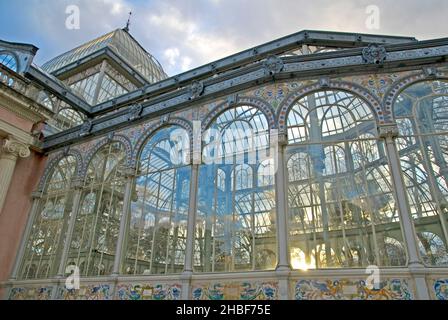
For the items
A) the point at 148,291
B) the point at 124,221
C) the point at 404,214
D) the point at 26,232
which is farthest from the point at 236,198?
the point at 26,232

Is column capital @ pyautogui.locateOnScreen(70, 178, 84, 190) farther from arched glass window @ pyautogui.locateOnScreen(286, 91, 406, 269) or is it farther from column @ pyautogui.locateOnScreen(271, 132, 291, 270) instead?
arched glass window @ pyautogui.locateOnScreen(286, 91, 406, 269)

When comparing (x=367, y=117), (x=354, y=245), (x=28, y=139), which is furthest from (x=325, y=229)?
(x=28, y=139)

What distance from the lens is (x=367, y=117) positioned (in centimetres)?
962

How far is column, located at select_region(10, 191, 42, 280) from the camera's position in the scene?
13211 millimetres

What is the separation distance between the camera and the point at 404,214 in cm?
798

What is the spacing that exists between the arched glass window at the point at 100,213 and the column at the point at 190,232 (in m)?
3.23

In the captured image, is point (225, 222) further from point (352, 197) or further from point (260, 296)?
point (352, 197)

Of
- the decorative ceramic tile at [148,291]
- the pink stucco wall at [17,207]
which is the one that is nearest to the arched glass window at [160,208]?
the decorative ceramic tile at [148,291]

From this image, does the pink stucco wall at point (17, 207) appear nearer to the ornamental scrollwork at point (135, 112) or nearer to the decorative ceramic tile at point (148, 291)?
the ornamental scrollwork at point (135, 112)

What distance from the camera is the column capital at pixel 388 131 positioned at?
8945mm

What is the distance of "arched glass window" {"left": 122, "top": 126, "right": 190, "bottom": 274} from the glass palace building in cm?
5

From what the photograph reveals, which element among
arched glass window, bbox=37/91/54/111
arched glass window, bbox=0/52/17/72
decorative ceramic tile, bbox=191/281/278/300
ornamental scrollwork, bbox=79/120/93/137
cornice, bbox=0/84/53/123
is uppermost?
arched glass window, bbox=0/52/17/72

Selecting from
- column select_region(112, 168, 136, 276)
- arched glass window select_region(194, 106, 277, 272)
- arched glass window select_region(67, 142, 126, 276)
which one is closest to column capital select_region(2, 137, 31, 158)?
arched glass window select_region(67, 142, 126, 276)
